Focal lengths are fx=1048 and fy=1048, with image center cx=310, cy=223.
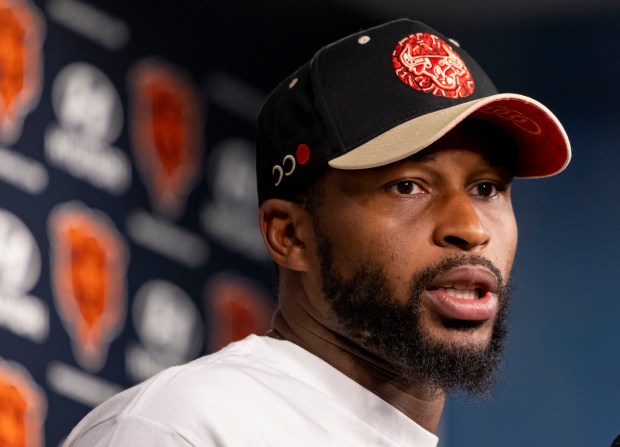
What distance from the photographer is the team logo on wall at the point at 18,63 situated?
244cm

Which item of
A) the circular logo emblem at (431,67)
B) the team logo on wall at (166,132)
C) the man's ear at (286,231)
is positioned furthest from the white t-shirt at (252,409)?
the team logo on wall at (166,132)

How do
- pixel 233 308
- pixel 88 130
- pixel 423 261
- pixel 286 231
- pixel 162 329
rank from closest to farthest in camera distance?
pixel 423 261 < pixel 286 231 < pixel 88 130 < pixel 162 329 < pixel 233 308

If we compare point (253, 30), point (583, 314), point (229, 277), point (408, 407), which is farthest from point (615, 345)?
point (408, 407)

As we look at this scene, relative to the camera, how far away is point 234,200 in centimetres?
308

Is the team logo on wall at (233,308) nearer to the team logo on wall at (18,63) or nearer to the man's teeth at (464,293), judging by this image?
the team logo on wall at (18,63)

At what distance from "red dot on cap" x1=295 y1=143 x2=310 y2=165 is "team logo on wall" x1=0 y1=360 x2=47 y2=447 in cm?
138

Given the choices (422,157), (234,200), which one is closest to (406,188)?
(422,157)

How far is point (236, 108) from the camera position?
3145 millimetres

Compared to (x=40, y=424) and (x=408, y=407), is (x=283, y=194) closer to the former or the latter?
(x=408, y=407)

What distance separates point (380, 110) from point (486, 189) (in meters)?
0.16

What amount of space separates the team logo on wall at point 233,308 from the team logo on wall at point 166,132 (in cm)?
28

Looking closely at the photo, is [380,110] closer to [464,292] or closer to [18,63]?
[464,292]

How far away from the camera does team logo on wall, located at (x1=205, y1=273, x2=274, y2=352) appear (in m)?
2.99

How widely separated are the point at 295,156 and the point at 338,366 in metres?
0.26
